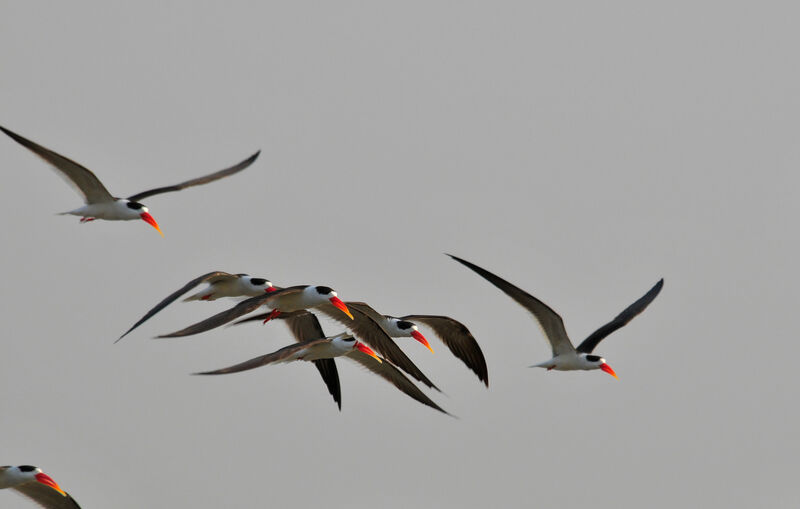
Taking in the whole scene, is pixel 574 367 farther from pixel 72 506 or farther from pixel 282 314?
pixel 72 506

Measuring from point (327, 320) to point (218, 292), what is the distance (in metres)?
1.99

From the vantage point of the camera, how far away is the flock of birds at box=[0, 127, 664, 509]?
70.9ft

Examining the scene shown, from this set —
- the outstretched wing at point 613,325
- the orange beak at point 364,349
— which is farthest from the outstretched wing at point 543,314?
the orange beak at point 364,349

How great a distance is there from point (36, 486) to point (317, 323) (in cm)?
622

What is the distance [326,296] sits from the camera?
2231 centimetres

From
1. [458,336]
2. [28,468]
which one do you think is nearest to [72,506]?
[28,468]

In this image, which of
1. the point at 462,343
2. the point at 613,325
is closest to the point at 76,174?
the point at 462,343

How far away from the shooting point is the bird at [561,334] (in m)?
21.8

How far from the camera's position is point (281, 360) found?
68.4 feet

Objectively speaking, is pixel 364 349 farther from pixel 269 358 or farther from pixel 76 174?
pixel 76 174

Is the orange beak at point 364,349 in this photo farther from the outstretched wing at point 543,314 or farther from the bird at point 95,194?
the bird at point 95,194

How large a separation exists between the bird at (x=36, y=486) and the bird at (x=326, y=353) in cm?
442

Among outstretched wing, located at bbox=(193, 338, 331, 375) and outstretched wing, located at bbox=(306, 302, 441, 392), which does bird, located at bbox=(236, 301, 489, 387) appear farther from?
outstretched wing, located at bbox=(193, 338, 331, 375)

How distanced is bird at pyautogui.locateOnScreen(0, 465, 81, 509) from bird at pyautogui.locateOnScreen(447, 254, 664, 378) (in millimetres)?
7862
